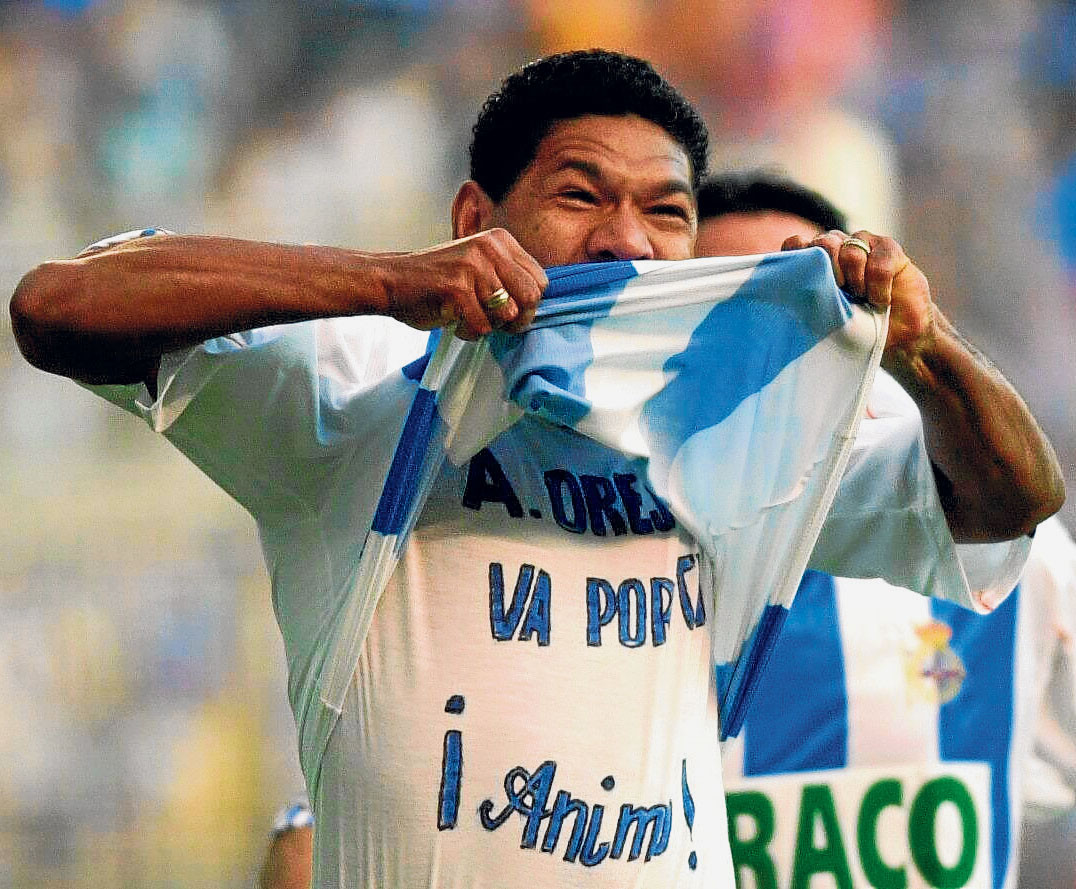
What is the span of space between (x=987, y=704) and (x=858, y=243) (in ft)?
3.64

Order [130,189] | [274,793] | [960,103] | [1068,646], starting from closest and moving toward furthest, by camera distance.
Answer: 1. [1068,646]
2. [274,793]
3. [130,189]
4. [960,103]

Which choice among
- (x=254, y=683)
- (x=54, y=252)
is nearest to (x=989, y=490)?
(x=254, y=683)

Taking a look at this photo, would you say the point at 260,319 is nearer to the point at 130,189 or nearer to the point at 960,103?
the point at 130,189

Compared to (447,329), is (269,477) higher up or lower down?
lower down

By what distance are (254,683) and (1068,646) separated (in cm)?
154

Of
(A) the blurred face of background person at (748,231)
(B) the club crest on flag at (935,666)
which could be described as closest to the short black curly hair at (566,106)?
(A) the blurred face of background person at (748,231)

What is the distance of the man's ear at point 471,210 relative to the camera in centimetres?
152

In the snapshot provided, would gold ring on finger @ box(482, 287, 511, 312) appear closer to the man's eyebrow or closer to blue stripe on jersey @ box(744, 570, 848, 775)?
the man's eyebrow

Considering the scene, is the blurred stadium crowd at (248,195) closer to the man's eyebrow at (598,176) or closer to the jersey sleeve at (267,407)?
the jersey sleeve at (267,407)

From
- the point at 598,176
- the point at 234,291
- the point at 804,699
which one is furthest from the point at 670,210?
the point at 804,699

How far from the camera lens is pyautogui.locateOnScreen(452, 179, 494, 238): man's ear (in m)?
1.52

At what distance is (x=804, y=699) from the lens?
2166 mm

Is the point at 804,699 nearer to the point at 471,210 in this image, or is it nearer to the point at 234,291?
the point at 471,210

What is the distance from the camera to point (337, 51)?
359 cm
